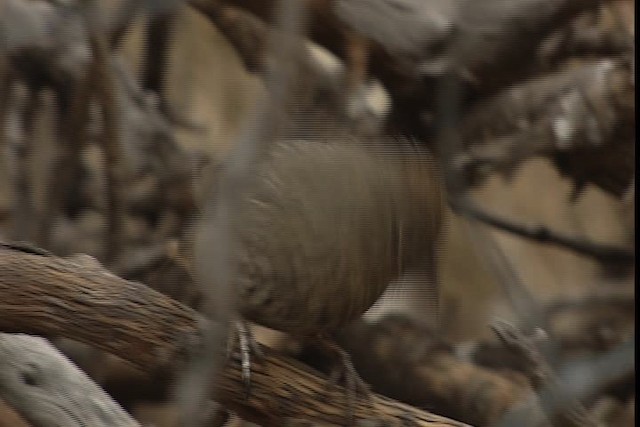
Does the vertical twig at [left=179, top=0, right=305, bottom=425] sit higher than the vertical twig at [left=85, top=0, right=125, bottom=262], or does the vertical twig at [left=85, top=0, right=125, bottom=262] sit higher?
the vertical twig at [left=179, top=0, right=305, bottom=425]

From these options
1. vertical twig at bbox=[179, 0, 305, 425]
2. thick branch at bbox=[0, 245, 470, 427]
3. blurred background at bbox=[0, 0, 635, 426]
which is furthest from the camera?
blurred background at bbox=[0, 0, 635, 426]

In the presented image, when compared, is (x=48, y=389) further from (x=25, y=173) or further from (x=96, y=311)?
(x=25, y=173)

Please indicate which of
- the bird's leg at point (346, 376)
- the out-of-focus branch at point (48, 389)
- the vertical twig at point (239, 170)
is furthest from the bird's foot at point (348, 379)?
the vertical twig at point (239, 170)

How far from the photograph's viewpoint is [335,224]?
1.64 ft

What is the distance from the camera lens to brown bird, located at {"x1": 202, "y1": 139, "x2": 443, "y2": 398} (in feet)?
1.60

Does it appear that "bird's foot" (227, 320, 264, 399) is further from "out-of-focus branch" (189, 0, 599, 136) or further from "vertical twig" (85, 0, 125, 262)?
"out-of-focus branch" (189, 0, 599, 136)

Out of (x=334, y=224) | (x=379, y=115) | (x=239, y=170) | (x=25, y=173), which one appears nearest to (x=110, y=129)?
(x=25, y=173)

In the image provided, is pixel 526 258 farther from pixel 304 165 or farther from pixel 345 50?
pixel 304 165

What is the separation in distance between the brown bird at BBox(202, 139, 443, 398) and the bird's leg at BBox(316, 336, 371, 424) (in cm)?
9

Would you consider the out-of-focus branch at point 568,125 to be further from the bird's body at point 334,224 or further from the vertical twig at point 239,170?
the vertical twig at point 239,170

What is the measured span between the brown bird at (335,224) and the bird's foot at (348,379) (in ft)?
0.30

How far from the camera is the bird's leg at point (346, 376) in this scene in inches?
26.0

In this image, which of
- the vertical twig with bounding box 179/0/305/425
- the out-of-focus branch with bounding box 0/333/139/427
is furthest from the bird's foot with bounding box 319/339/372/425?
the vertical twig with bounding box 179/0/305/425

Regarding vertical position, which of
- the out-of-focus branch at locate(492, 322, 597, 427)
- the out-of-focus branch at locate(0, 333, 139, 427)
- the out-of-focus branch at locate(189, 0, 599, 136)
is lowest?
the out-of-focus branch at locate(0, 333, 139, 427)
